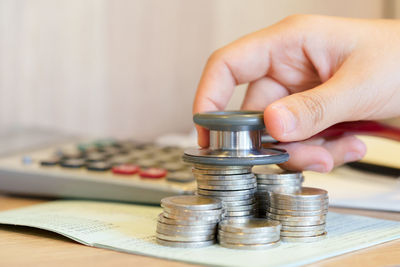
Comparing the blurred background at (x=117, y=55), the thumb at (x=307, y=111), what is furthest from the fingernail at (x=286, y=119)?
the blurred background at (x=117, y=55)

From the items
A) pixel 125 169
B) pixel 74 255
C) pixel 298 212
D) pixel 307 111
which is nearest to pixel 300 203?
pixel 298 212

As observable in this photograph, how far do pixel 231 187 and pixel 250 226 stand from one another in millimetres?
59

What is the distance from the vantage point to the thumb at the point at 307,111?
60cm

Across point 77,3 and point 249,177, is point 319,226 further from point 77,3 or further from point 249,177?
point 77,3

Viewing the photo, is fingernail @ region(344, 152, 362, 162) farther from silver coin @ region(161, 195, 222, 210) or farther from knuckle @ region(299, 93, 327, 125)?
silver coin @ region(161, 195, 222, 210)

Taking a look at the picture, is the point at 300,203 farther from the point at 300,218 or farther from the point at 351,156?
the point at 351,156

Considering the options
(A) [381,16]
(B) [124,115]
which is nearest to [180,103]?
(B) [124,115]

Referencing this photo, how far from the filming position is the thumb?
23.7 inches

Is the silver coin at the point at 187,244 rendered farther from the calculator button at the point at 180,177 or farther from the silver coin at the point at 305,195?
the calculator button at the point at 180,177

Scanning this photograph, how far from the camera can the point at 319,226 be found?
1.87 feet

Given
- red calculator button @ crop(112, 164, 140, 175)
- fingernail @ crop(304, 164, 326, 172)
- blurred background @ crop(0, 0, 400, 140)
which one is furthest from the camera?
blurred background @ crop(0, 0, 400, 140)

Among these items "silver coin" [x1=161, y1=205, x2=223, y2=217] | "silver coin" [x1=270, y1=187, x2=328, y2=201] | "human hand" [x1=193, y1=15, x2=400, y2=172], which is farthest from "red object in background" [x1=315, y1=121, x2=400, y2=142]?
"silver coin" [x1=161, y1=205, x2=223, y2=217]

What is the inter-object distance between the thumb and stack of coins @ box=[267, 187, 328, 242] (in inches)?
3.0

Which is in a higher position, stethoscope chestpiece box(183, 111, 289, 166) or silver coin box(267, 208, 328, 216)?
stethoscope chestpiece box(183, 111, 289, 166)
